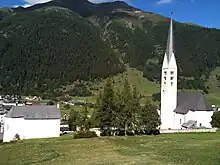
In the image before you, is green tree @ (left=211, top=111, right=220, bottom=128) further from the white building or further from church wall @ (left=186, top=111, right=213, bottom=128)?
the white building

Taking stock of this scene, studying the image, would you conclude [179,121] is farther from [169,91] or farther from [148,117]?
[148,117]

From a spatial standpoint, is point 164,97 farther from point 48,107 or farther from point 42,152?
point 42,152

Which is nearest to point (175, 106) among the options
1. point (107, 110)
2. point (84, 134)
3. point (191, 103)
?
point (191, 103)

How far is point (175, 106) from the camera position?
8512 cm

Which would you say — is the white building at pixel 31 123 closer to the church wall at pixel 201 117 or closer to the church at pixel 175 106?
the church at pixel 175 106

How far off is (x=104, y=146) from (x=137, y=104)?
1919 cm

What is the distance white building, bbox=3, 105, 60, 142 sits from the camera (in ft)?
266

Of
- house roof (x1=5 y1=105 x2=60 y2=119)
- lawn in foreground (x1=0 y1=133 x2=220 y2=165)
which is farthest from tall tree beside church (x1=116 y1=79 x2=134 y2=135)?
house roof (x1=5 y1=105 x2=60 y2=119)

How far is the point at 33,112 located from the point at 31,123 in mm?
2625

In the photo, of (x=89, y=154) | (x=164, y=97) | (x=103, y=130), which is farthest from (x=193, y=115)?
(x=89, y=154)

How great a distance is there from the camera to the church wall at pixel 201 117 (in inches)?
3270

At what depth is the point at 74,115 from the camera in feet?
307

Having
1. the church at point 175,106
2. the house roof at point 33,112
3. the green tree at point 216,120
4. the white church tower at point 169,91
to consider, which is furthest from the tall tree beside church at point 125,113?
the green tree at point 216,120

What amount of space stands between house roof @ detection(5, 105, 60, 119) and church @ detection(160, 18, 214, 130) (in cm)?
2531
